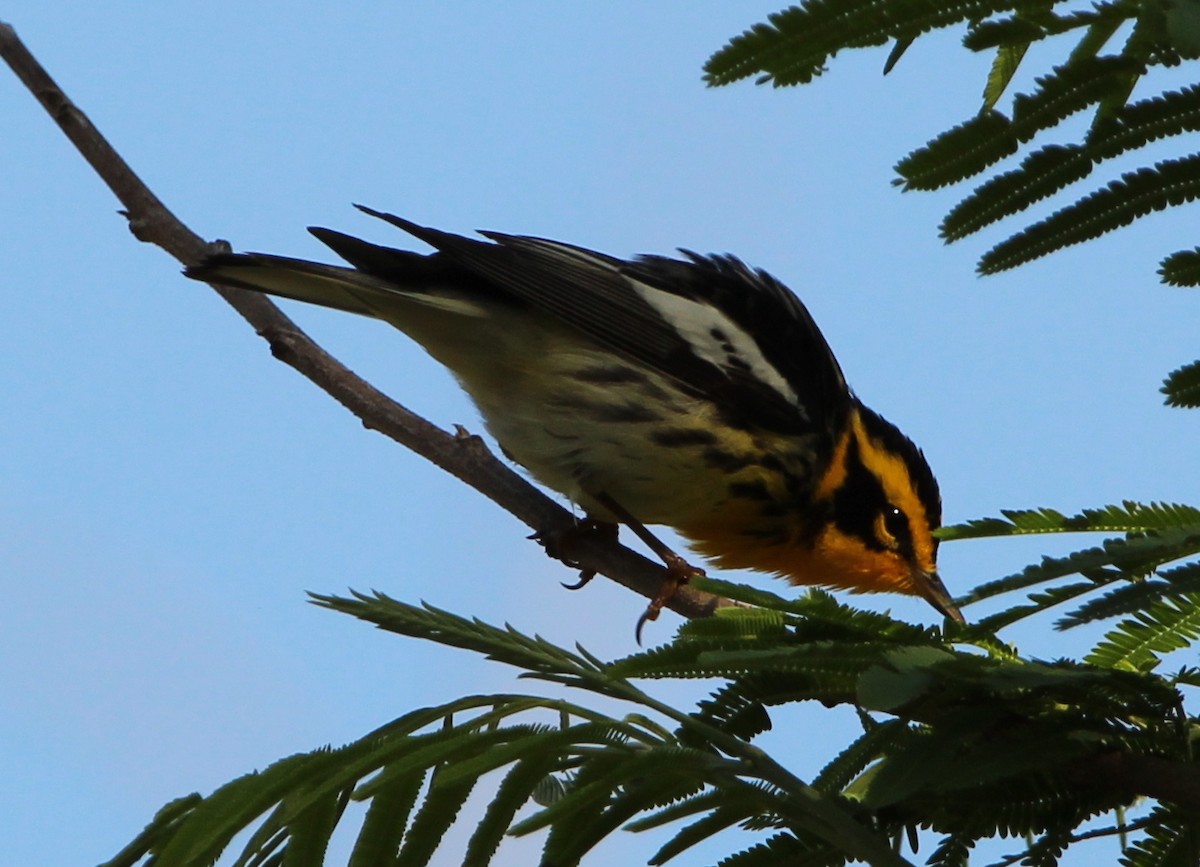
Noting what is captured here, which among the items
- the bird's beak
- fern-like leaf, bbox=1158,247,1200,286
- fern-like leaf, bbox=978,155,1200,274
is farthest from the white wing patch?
fern-like leaf, bbox=1158,247,1200,286

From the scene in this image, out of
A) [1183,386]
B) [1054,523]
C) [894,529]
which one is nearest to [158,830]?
[1054,523]

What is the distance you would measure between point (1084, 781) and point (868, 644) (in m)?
0.34

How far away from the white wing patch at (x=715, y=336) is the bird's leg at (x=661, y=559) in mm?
622

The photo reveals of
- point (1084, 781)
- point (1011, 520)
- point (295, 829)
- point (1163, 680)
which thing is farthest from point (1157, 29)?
point (295, 829)

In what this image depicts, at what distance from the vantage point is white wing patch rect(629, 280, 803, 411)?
16.0ft

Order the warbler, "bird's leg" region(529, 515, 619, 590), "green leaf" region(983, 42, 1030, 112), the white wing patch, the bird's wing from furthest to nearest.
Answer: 1. the white wing patch
2. the bird's wing
3. the warbler
4. "bird's leg" region(529, 515, 619, 590)
5. "green leaf" region(983, 42, 1030, 112)

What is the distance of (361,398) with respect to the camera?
4.15 metres

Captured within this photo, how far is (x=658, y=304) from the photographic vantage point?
5.06 m

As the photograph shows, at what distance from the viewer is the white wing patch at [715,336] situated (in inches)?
192

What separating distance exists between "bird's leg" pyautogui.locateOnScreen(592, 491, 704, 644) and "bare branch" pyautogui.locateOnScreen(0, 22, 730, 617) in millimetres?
38

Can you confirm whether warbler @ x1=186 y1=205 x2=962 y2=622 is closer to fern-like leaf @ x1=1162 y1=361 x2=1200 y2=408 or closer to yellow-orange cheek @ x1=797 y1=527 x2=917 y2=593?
yellow-orange cheek @ x1=797 y1=527 x2=917 y2=593

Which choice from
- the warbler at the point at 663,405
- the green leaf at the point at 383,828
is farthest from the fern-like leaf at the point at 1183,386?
the warbler at the point at 663,405

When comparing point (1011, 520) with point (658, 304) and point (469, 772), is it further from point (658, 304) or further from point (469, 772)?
point (658, 304)

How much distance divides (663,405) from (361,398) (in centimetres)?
110
